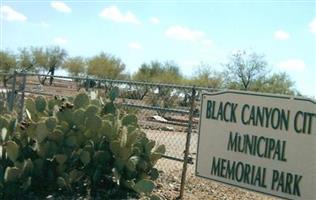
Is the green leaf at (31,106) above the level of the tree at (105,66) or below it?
below

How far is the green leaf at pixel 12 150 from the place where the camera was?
6.34 metres

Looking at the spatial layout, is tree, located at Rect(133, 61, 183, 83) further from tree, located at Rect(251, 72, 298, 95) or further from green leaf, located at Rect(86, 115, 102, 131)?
green leaf, located at Rect(86, 115, 102, 131)

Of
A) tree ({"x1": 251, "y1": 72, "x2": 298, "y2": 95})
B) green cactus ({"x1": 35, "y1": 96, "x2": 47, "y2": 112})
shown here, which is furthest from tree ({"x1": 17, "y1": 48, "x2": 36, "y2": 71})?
green cactus ({"x1": 35, "y1": 96, "x2": 47, "y2": 112})

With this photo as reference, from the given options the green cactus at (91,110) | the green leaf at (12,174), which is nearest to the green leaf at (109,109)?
the green cactus at (91,110)

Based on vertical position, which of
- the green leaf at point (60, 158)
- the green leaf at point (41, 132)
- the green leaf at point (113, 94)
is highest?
the green leaf at point (113, 94)

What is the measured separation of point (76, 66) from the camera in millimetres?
75375

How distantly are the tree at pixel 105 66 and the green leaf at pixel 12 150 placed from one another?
62.3 metres

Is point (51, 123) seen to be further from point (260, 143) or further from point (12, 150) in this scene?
point (260, 143)

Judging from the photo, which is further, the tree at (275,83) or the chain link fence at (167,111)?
Answer: the tree at (275,83)

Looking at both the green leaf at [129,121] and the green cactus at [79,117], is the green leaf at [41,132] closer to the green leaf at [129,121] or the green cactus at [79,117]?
the green cactus at [79,117]

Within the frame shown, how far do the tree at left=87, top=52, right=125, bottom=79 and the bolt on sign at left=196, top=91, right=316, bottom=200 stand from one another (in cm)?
6310

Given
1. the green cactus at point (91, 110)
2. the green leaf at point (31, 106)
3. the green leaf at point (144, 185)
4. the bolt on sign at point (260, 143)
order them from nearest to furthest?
the bolt on sign at point (260, 143) → the green leaf at point (144, 185) → the green cactus at point (91, 110) → the green leaf at point (31, 106)

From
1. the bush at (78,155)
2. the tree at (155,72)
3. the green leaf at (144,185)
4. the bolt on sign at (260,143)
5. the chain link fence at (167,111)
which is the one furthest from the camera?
the tree at (155,72)

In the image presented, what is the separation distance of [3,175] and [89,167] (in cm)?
105
